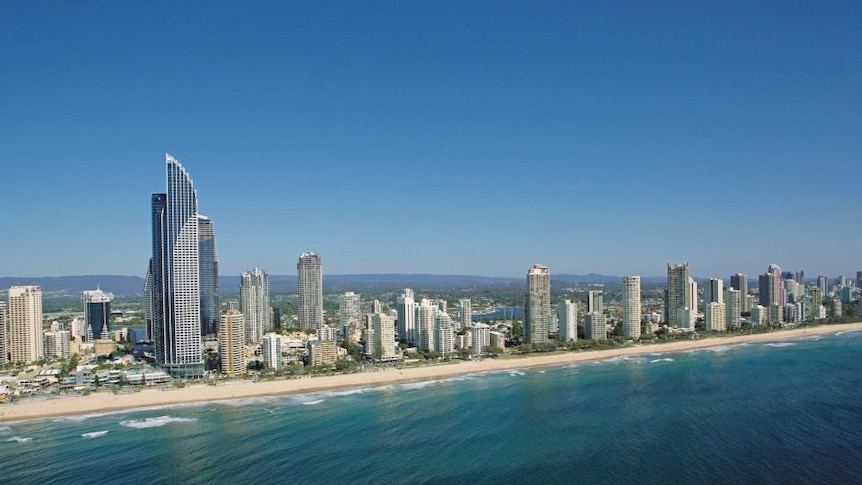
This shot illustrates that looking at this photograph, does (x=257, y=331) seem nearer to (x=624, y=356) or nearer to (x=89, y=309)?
(x=89, y=309)

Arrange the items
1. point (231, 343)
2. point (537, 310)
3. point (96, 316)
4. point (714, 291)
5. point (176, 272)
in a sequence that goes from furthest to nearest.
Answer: point (714, 291), point (96, 316), point (537, 310), point (176, 272), point (231, 343)

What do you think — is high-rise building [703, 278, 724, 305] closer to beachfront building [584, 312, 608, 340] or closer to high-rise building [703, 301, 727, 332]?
high-rise building [703, 301, 727, 332]

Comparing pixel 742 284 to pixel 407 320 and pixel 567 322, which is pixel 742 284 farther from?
pixel 407 320

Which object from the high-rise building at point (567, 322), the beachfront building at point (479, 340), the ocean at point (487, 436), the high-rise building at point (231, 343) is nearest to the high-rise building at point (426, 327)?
the beachfront building at point (479, 340)

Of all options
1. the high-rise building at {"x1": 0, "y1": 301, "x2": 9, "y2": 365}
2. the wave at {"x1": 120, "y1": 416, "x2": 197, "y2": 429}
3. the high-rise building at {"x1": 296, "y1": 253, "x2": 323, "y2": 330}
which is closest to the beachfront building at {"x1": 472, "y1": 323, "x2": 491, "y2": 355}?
the high-rise building at {"x1": 296, "y1": 253, "x2": 323, "y2": 330}

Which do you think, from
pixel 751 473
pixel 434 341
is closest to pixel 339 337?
pixel 434 341

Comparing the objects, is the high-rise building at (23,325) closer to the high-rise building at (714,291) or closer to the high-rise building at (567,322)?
the high-rise building at (567,322)

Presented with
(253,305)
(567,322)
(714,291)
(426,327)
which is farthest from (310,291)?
(714,291)
